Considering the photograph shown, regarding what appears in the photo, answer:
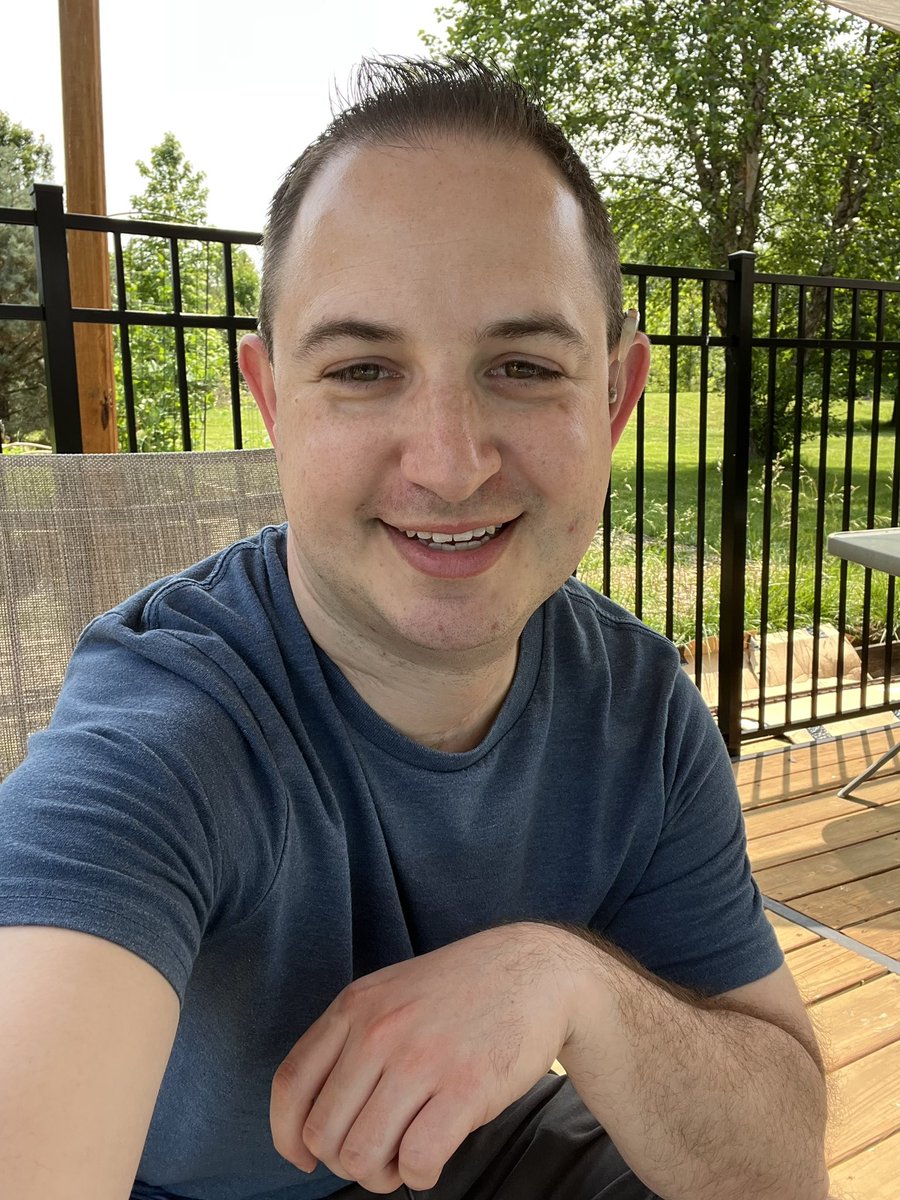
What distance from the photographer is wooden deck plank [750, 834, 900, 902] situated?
2.96m

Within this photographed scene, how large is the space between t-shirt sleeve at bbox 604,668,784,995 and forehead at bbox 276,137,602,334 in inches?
23.4

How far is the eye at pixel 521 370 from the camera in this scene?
1.14 m

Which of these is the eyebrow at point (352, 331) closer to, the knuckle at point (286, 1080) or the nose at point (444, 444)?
the nose at point (444, 444)

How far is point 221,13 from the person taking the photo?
51.6ft

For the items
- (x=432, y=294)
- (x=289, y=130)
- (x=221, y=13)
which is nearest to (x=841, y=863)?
(x=432, y=294)

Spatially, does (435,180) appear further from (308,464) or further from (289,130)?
(289,130)

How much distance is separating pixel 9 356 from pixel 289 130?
37.6 feet

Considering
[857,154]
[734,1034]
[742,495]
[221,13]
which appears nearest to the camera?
[734,1034]

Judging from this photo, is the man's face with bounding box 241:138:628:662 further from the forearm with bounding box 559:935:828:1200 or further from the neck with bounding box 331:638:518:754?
the forearm with bounding box 559:935:828:1200

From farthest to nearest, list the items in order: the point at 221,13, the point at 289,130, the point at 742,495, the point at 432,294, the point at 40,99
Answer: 1. the point at 289,130
2. the point at 221,13
3. the point at 40,99
4. the point at 742,495
5. the point at 432,294

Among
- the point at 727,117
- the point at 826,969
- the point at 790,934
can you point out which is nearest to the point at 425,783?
the point at 826,969

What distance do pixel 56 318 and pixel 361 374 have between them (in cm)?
155

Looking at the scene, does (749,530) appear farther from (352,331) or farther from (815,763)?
(352,331)

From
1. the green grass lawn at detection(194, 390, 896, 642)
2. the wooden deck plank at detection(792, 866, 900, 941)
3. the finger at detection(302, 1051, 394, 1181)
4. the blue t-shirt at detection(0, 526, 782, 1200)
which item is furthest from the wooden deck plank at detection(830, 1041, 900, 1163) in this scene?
the green grass lawn at detection(194, 390, 896, 642)
